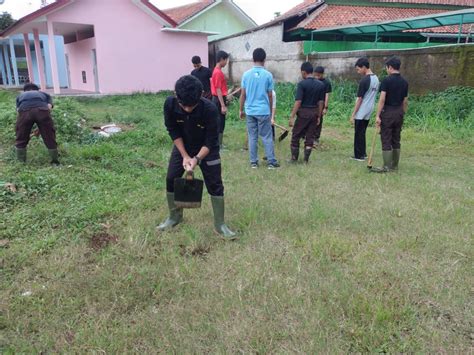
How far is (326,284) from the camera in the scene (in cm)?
276

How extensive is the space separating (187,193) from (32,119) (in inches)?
134

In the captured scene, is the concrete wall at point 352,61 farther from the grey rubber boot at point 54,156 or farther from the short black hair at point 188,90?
the grey rubber boot at point 54,156

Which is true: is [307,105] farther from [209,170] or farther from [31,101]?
[31,101]

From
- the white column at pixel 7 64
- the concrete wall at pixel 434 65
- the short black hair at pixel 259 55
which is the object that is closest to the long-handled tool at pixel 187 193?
the short black hair at pixel 259 55

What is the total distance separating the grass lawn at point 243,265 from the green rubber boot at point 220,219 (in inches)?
4.9

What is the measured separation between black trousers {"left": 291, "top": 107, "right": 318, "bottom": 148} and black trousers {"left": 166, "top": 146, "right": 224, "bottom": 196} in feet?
9.63

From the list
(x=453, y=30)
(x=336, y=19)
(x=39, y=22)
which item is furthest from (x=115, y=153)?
(x=453, y=30)

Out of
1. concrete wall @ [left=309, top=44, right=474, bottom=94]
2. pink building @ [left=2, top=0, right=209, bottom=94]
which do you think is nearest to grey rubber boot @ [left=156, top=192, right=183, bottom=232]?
concrete wall @ [left=309, top=44, right=474, bottom=94]

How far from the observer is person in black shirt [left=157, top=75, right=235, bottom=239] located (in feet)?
10.2

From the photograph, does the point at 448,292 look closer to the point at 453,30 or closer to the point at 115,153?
the point at 115,153

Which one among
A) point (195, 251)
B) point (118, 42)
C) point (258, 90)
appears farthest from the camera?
point (118, 42)

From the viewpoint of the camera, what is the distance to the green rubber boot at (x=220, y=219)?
11.6 feet

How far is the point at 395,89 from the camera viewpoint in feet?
17.6

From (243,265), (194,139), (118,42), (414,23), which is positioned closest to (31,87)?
(194,139)
